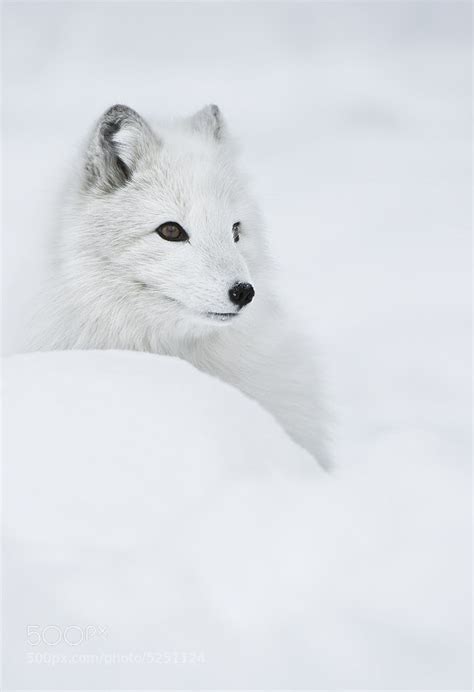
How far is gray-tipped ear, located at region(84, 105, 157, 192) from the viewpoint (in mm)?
2898

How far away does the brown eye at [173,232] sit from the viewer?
9.24 feet

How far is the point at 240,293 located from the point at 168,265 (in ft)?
0.78

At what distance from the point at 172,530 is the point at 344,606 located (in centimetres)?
36

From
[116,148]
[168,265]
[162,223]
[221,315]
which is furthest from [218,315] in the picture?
[116,148]

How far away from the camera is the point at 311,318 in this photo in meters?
5.11

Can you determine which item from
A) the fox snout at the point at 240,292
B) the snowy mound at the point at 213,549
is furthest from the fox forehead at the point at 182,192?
the snowy mound at the point at 213,549

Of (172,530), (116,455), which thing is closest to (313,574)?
(172,530)

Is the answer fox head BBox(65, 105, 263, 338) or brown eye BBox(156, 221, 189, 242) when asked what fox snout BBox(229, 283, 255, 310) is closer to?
fox head BBox(65, 105, 263, 338)

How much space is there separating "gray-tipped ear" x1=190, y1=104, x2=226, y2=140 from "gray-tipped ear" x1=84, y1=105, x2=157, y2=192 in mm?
Answer: 312

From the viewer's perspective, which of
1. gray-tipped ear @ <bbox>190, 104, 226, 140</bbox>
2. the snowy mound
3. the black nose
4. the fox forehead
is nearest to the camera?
the snowy mound

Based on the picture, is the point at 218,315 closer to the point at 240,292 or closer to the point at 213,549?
the point at 240,292

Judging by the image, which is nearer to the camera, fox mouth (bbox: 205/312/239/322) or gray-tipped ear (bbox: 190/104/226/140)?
fox mouth (bbox: 205/312/239/322)

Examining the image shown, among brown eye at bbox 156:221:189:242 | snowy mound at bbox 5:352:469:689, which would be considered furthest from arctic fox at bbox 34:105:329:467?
snowy mound at bbox 5:352:469:689

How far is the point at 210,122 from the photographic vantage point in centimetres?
321
